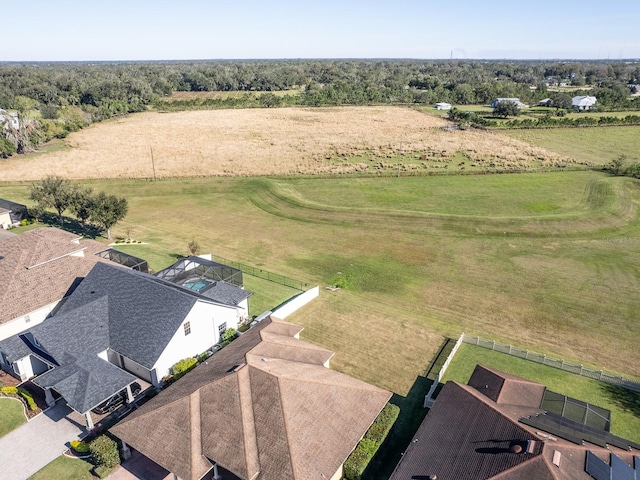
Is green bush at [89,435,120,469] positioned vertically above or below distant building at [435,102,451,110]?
below

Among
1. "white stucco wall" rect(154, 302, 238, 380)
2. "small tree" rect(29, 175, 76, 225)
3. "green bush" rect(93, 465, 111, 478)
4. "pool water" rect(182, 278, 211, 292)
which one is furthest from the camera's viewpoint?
"small tree" rect(29, 175, 76, 225)

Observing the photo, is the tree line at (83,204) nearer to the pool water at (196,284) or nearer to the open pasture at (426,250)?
the open pasture at (426,250)

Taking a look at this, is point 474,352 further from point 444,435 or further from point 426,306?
point 444,435

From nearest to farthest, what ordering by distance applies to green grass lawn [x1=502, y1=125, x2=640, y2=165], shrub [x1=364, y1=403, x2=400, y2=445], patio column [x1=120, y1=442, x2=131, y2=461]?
patio column [x1=120, y1=442, x2=131, y2=461], shrub [x1=364, y1=403, x2=400, y2=445], green grass lawn [x1=502, y1=125, x2=640, y2=165]

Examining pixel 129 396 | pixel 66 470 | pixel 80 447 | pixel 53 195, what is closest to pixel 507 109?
pixel 53 195

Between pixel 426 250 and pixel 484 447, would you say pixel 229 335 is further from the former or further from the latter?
pixel 426 250

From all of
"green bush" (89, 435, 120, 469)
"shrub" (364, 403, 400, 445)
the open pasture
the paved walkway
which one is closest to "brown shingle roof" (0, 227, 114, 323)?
the paved walkway

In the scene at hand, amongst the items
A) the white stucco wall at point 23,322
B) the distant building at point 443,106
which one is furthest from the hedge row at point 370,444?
the distant building at point 443,106

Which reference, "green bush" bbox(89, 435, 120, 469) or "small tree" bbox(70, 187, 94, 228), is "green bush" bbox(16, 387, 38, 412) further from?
"small tree" bbox(70, 187, 94, 228)
